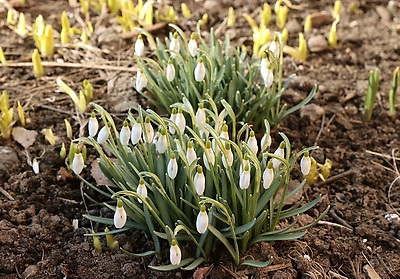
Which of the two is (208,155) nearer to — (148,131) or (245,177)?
(245,177)

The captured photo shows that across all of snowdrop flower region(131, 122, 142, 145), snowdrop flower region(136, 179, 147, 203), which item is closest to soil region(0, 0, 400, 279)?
snowdrop flower region(136, 179, 147, 203)

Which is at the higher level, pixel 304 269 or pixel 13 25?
pixel 13 25

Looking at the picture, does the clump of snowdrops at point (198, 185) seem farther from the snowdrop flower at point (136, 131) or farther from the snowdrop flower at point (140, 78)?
the snowdrop flower at point (140, 78)

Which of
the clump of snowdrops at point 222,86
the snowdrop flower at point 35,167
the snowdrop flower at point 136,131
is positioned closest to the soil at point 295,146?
the snowdrop flower at point 35,167

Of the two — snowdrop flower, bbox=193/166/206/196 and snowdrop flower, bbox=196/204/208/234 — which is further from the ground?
snowdrop flower, bbox=193/166/206/196

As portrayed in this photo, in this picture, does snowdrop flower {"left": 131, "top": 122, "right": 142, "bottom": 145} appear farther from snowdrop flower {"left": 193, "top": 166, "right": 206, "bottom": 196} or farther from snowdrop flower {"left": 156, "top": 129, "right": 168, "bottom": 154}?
snowdrop flower {"left": 193, "top": 166, "right": 206, "bottom": 196}

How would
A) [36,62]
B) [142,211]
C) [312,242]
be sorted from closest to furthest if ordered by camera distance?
1. [142,211]
2. [312,242]
3. [36,62]

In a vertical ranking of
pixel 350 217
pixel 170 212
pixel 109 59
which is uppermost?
pixel 109 59

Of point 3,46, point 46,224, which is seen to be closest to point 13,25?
point 3,46

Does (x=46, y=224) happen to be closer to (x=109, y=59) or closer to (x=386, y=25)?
(x=109, y=59)
